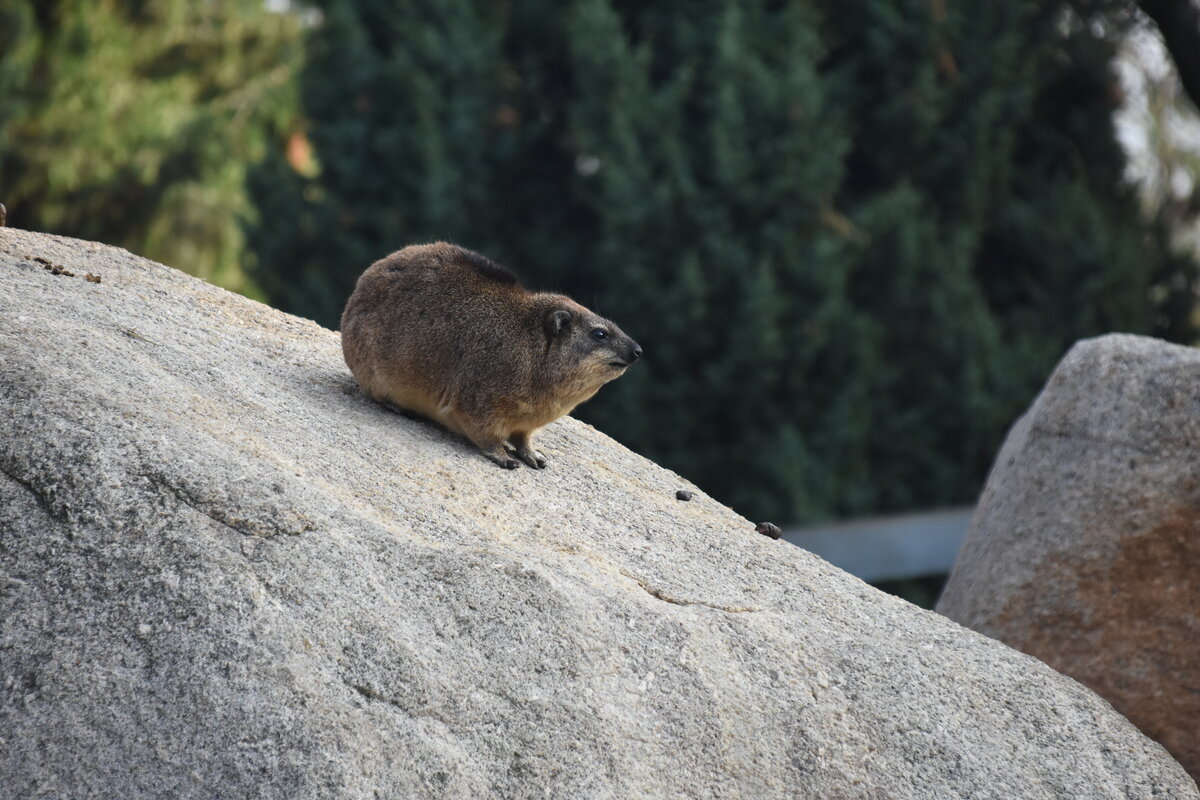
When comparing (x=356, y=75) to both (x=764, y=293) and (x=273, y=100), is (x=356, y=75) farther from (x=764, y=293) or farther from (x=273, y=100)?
(x=273, y=100)

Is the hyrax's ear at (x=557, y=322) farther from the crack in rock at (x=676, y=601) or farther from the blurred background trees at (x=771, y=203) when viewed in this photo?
the blurred background trees at (x=771, y=203)

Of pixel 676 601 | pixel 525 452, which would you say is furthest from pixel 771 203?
pixel 676 601

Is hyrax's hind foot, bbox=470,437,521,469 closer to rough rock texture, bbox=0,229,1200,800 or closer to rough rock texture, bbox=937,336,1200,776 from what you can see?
rough rock texture, bbox=0,229,1200,800

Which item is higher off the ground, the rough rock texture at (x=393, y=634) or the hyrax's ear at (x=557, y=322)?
the hyrax's ear at (x=557, y=322)

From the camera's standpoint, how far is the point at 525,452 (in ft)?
20.0

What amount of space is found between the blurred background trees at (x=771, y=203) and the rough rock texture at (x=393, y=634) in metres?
7.79

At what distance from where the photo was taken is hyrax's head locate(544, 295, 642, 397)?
608 cm

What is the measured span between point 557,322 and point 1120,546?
292 cm

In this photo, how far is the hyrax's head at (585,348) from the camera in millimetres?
6082

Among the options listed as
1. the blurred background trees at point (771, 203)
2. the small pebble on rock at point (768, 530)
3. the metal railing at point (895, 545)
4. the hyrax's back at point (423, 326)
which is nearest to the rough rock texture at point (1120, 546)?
the small pebble on rock at point (768, 530)

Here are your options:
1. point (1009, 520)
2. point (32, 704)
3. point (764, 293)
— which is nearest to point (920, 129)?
point (764, 293)

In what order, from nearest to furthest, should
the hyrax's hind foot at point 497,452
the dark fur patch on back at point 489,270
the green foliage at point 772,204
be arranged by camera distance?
the hyrax's hind foot at point 497,452 → the dark fur patch on back at point 489,270 → the green foliage at point 772,204

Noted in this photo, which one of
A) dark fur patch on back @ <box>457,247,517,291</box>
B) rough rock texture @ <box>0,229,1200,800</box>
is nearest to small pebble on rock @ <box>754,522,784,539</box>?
rough rock texture @ <box>0,229,1200,800</box>

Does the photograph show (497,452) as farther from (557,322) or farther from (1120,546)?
(1120,546)
